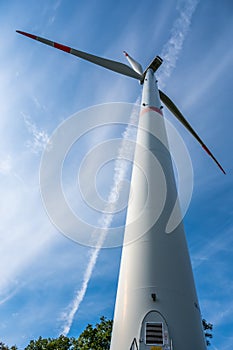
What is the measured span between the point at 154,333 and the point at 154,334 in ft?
0.06

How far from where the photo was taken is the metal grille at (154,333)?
5781 millimetres

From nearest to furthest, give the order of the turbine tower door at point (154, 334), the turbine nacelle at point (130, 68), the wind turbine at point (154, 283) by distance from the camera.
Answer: the turbine tower door at point (154, 334)
the wind turbine at point (154, 283)
the turbine nacelle at point (130, 68)

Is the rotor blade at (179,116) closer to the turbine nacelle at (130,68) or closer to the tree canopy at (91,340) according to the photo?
the turbine nacelle at (130,68)

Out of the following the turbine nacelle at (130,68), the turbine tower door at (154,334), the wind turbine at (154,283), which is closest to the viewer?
the turbine tower door at (154,334)

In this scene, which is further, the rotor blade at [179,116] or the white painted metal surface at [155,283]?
the rotor blade at [179,116]

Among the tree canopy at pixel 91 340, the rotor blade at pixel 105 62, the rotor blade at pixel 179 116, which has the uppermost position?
the rotor blade at pixel 105 62

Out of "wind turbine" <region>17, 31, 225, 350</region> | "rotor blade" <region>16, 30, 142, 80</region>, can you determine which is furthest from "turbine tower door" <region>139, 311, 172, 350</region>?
"rotor blade" <region>16, 30, 142, 80</region>

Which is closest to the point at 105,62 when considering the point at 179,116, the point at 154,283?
the point at 179,116

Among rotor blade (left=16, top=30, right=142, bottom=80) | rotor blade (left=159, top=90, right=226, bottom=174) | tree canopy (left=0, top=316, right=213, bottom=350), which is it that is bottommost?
tree canopy (left=0, top=316, right=213, bottom=350)

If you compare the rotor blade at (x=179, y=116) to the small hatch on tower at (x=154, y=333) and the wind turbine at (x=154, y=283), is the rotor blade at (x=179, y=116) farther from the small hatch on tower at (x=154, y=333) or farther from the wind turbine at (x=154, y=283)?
the small hatch on tower at (x=154, y=333)

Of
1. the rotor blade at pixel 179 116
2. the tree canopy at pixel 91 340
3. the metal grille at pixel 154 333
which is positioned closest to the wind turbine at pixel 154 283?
the metal grille at pixel 154 333

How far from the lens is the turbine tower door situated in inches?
225

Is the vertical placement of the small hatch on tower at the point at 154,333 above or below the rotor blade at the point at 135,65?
below

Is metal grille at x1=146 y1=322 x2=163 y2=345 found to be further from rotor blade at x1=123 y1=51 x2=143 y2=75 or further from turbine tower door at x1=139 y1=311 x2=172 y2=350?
rotor blade at x1=123 y1=51 x2=143 y2=75
